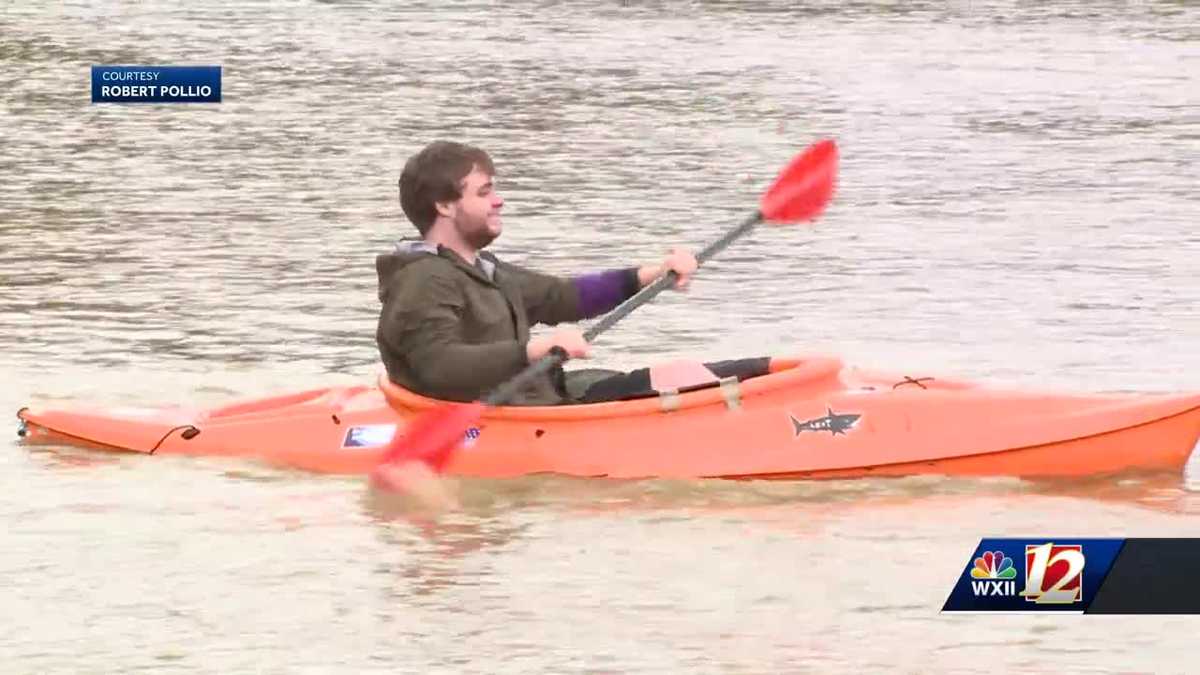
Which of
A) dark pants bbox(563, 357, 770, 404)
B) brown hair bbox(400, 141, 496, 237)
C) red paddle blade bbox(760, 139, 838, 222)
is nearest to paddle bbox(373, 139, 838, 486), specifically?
dark pants bbox(563, 357, 770, 404)

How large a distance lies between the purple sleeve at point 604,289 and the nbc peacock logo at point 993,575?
1.60 meters

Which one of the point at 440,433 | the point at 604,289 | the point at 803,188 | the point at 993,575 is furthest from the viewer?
the point at 803,188

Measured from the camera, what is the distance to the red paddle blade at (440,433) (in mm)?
8664

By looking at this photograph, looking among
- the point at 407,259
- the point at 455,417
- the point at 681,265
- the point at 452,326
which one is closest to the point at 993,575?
the point at 681,265

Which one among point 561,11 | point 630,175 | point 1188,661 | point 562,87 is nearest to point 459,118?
point 562,87

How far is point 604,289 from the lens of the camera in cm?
923

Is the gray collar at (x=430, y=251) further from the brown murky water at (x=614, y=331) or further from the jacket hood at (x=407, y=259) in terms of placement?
the brown murky water at (x=614, y=331)

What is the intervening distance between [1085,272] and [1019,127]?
7544mm

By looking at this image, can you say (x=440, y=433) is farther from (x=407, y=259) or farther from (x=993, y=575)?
(x=993, y=575)

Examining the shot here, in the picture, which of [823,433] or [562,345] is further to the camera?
[823,433]

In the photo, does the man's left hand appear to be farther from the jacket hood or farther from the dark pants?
the jacket hood

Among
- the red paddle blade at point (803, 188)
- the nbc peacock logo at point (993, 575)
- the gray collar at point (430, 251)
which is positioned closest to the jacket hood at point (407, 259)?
the gray collar at point (430, 251)

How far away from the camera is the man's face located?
881 centimetres

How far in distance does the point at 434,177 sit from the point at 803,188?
176cm
